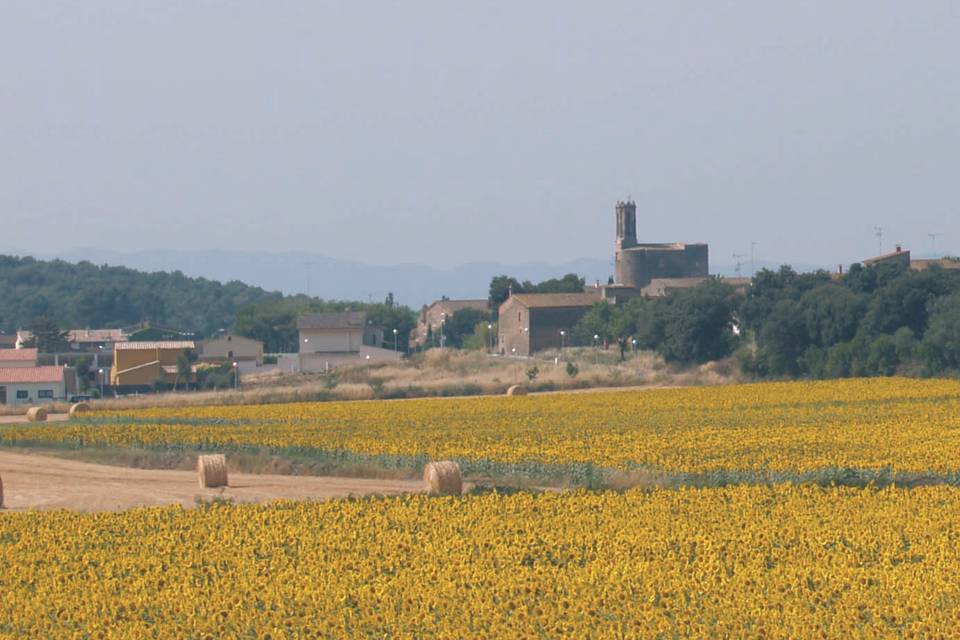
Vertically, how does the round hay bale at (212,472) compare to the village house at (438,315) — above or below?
below

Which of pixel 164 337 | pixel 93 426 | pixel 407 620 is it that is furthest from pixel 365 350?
pixel 407 620

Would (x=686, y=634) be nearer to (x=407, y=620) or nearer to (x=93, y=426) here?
(x=407, y=620)

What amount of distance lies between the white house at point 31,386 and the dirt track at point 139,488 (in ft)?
149

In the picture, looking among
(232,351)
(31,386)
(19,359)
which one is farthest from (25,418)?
(232,351)

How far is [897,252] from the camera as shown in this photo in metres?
133

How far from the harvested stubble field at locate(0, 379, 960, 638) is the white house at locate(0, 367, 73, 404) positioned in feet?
163

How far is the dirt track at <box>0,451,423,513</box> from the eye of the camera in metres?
34.3

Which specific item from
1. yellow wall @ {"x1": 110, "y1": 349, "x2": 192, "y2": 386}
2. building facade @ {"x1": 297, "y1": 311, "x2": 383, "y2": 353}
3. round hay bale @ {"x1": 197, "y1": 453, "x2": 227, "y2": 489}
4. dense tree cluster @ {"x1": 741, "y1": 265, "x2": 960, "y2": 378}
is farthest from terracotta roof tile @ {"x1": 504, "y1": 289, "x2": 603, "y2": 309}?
round hay bale @ {"x1": 197, "y1": 453, "x2": 227, "y2": 489}

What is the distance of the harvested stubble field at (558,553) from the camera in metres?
17.4

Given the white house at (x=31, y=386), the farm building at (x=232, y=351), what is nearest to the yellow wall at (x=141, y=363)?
the farm building at (x=232, y=351)

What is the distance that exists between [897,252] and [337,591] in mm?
119680

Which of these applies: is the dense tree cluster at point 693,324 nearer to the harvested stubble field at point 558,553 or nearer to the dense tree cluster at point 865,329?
the dense tree cluster at point 865,329

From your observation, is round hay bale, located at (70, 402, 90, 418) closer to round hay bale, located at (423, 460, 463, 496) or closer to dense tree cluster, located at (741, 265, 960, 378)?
dense tree cluster, located at (741, 265, 960, 378)

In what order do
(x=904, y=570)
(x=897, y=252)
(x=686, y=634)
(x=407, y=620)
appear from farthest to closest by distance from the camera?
1. (x=897, y=252)
2. (x=904, y=570)
3. (x=407, y=620)
4. (x=686, y=634)
